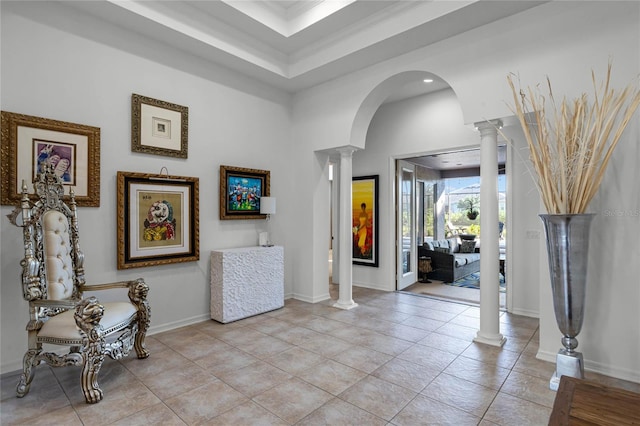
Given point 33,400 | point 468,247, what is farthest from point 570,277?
point 468,247

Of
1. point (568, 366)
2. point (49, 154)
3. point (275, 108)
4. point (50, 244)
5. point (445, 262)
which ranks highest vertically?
point (275, 108)

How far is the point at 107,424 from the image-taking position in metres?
2.15

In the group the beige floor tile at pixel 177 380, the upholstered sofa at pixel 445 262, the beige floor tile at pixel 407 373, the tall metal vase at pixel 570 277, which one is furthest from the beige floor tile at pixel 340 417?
the upholstered sofa at pixel 445 262

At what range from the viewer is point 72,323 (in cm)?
251

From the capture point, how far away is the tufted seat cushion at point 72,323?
8.00ft

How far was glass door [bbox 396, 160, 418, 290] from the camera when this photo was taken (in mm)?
5973

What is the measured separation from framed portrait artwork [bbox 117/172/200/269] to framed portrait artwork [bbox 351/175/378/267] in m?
2.93

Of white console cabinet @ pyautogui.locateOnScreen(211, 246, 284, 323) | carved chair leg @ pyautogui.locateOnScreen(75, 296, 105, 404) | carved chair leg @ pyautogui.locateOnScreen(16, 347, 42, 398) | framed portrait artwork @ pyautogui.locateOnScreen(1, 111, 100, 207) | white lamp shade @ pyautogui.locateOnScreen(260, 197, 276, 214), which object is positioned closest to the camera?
carved chair leg @ pyautogui.locateOnScreen(75, 296, 105, 404)

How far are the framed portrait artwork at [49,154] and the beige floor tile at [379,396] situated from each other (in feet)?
10.0

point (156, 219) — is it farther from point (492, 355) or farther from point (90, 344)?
point (492, 355)

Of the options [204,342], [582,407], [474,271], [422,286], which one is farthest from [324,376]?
[474,271]

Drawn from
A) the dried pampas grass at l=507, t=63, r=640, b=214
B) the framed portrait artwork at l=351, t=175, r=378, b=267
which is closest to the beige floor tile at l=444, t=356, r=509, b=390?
the dried pampas grass at l=507, t=63, r=640, b=214

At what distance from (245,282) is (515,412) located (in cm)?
313

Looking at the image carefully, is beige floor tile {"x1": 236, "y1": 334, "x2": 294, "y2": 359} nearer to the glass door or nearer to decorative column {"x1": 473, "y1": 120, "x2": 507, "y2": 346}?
decorative column {"x1": 473, "y1": 120, "x2": 507, "y2": 346}
